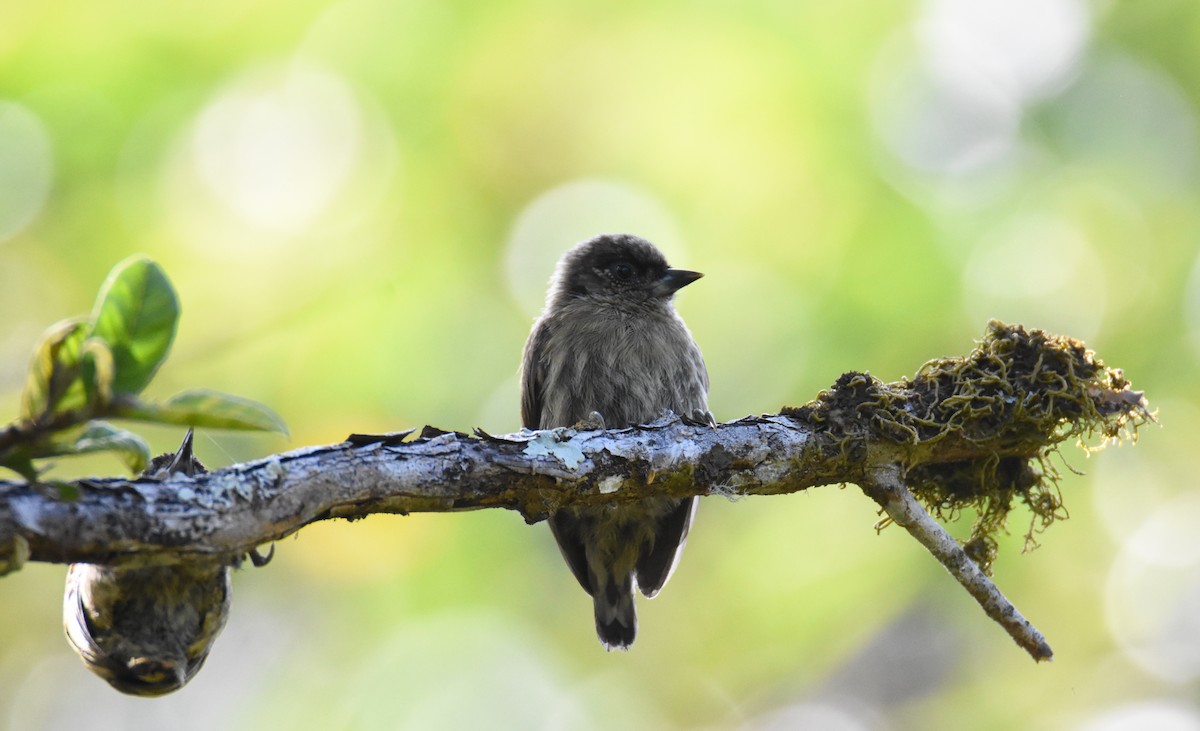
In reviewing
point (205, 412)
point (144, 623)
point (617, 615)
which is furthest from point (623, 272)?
point (205, 412)

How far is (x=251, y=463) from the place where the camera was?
2.54 meters

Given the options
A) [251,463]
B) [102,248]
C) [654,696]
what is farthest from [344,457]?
[654,696]

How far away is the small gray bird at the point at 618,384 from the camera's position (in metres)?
4.77

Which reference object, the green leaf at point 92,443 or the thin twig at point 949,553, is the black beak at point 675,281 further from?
the green leaf at point 92,443

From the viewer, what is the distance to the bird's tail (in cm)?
512

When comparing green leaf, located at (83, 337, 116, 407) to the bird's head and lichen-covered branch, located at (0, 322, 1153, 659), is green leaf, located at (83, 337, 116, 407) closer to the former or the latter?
lichen-covered branch, located at (0, 322, 1153, 659)

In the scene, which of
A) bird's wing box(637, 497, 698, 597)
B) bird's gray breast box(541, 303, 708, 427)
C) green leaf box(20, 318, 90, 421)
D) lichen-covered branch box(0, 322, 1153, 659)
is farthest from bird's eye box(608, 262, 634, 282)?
green leaf box(20, 318, 90, 421)

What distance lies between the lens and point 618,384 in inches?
187

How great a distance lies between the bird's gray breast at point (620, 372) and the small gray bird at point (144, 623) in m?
2.37

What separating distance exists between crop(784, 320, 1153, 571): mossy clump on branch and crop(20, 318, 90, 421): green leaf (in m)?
2.21

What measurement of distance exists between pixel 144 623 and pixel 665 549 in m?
2.83

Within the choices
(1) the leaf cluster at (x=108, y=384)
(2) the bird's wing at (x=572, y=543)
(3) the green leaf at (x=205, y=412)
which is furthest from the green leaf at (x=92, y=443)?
(2) the bird's wing at (x=572, y=543)

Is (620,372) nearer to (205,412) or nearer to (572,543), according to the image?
(572,543)

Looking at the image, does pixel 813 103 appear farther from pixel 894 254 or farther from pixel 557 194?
pixel 557 194
